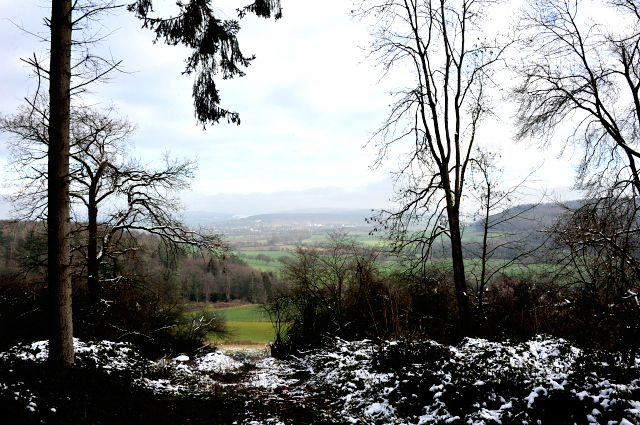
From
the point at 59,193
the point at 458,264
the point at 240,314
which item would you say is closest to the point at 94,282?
the point at 59,193

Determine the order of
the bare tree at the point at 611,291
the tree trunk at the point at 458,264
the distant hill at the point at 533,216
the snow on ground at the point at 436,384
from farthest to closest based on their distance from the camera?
1. the distant hill at the point at 533,216
2. the tree trunk at the point at 458,264
3. the bare tree at the point at 611,291
4. the snow on ground at the point at 436,384

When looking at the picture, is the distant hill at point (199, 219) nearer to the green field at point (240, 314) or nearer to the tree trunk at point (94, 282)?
the tree trunk at point (94, 282)

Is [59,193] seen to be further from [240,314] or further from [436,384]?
[240,314]

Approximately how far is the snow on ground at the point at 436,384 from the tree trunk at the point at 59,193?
1.42 m

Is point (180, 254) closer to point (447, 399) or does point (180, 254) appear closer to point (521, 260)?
point (447, 399)

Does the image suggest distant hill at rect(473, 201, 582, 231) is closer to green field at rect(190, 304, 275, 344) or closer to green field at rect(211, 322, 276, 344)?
green field at rect(211, 322, 276, 344)

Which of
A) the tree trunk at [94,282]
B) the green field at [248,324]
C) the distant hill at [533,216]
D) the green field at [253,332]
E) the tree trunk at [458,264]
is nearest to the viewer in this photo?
the tree trunk at [458,264]

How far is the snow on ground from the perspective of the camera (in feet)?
11.0

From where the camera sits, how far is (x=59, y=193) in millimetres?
4863

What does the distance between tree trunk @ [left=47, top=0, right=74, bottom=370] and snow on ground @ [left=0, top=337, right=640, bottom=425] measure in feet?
4.67

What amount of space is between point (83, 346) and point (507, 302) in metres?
16.9

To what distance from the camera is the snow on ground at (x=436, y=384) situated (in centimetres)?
334

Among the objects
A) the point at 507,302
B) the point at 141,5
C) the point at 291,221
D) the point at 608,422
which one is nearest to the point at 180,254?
the point at 141,5

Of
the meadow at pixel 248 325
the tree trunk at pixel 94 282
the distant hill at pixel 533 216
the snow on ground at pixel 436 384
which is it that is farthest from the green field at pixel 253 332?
the distant hill at pixel 533 216
